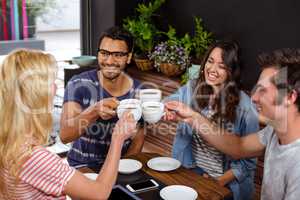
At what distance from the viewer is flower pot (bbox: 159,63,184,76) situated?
3738 millimetres

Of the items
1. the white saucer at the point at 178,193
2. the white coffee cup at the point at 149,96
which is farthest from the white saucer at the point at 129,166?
the white coffee cup at the point at 149,96

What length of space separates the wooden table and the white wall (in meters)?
2.58

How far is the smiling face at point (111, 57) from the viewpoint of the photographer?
2.40 metres

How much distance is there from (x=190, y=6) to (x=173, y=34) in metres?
0.35

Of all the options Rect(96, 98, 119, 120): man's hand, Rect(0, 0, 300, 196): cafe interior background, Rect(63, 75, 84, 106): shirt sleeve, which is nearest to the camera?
Rect(96, 98, 119, 120): man's hand

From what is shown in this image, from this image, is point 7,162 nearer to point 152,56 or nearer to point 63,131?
point 63,131

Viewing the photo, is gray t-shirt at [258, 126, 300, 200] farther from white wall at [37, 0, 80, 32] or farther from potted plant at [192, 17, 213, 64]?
white wall at [37, 0, 80, 32]

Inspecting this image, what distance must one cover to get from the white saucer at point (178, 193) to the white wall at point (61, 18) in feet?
9.53

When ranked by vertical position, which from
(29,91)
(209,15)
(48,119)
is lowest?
(48,119)

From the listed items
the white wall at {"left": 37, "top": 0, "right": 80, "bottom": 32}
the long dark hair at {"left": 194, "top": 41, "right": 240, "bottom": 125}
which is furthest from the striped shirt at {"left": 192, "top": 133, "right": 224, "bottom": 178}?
the white wall at {"left": 37, "top": 0, "right": 80, "bottom": 32}

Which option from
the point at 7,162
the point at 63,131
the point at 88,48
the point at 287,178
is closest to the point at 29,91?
the point at 7,162

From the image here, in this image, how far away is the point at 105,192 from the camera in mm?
1458

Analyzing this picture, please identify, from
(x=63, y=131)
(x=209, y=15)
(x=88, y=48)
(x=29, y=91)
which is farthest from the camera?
(x=88, y=48)

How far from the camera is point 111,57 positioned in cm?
241
